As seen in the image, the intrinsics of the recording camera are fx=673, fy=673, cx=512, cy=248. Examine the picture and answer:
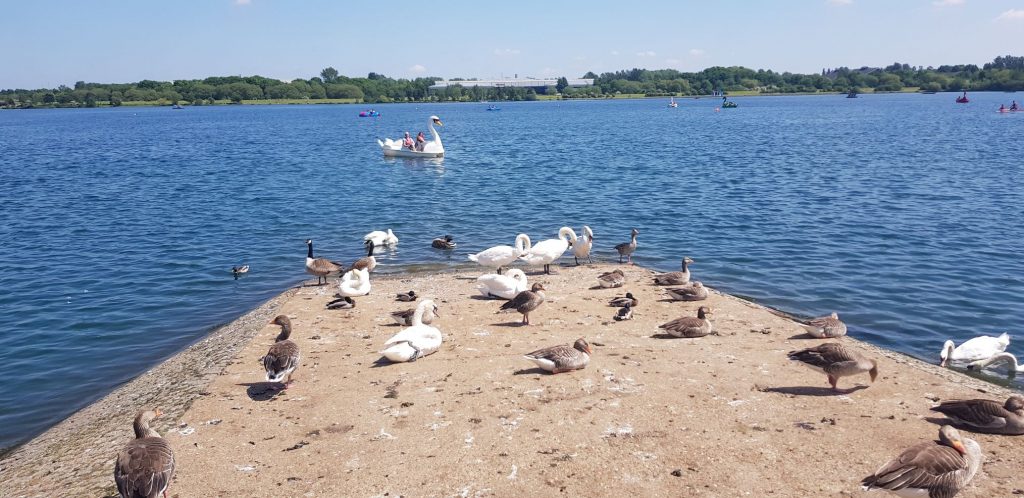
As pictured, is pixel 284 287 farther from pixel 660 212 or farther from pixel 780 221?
pixel 780 221

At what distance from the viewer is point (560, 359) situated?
35.6ft

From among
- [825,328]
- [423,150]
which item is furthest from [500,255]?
[423,150]

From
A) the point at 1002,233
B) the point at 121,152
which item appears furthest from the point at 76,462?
the point at 121,152

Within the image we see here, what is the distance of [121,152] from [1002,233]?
208 ft

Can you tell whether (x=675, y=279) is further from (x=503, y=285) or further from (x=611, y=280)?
(x=503, y=285)

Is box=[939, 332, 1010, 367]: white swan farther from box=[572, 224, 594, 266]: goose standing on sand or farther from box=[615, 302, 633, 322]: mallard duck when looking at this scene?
box=[572, 224, 594, 266]: goose standing on sand

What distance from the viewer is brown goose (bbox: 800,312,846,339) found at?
1308cm

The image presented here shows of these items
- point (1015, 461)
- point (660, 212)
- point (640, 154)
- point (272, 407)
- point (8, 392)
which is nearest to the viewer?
point (1015, 461)

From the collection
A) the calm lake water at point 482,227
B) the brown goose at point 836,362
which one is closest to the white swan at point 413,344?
the calm lake water at point 482,227

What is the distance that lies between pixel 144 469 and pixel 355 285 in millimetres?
9171

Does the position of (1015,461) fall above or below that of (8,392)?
above

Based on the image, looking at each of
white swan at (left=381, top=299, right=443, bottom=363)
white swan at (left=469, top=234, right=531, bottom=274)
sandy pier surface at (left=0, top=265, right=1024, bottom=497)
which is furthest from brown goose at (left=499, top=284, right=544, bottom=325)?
white swan at (left=469, top=234, right=531, bottom=274)

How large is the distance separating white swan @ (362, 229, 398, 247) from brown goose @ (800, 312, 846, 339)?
45.4 ft

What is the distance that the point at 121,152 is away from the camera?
195 feet
